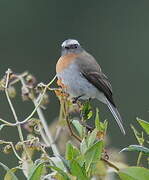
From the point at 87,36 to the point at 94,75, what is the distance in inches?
508

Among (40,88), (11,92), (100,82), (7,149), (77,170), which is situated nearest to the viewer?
(77,170)

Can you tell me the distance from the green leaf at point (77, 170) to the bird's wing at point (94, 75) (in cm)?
289

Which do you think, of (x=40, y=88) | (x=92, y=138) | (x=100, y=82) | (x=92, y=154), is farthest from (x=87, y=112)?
(x=100, y=82)

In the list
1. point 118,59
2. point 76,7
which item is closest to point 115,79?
point 118,59

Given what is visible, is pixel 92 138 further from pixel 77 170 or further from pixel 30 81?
pixel 30 81

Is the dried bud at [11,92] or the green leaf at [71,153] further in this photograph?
the dried bud at [11,92]

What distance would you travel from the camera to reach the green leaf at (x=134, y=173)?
1.78m

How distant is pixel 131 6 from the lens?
18891mm

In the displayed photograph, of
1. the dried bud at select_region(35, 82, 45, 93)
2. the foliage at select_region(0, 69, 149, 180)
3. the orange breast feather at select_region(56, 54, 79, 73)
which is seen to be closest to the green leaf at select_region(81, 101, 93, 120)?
the foliage at select_region(0, 69, 149, 180)

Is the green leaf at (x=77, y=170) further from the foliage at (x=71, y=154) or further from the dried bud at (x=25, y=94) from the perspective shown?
the dried bud at (x=25, y=94)

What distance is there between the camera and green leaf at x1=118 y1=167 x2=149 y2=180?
1.78m

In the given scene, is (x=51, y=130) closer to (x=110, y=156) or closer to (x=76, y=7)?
(x=110, y=156)

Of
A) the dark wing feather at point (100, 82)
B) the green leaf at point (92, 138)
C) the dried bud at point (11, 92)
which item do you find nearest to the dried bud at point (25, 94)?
the dried bud at point (11, 92)

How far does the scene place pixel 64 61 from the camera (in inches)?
201
